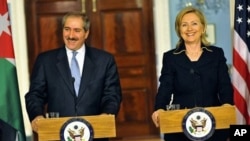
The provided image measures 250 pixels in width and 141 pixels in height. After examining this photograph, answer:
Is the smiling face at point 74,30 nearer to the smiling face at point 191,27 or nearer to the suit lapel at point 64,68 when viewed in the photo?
the suit lapel at point 64,68

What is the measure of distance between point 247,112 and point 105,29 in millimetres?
2080

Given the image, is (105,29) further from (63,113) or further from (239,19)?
(63,113)

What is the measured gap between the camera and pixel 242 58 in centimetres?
469

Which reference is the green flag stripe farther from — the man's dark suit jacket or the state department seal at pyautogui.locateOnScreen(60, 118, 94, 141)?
the state department seal at pyautogui.locateOnScreen(60, 118, 94, 141)

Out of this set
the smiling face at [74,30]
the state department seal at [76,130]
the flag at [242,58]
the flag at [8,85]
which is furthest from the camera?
the flag at [242,58]

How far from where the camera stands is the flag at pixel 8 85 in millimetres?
3375

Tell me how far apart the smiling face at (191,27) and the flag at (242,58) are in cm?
167

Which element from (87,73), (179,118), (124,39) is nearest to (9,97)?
(87,73)

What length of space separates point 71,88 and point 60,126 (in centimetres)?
31

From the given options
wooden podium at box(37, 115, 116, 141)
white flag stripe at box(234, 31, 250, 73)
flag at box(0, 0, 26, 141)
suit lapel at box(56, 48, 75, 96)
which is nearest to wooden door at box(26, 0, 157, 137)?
white flag stripe at box(234, 31, 250, 73)

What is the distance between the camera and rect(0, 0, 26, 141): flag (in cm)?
338

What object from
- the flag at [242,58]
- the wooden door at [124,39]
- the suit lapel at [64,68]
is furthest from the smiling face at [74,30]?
the wooden door at [124,39]

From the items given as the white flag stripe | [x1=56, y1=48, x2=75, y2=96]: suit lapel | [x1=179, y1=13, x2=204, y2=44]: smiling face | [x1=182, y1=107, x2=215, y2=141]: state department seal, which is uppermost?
[x1=179, y1=13, x2=204, y2=44]: smiling face

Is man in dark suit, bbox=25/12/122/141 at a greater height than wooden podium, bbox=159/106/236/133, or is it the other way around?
man in dark suit, bbox=25/12/122/141
